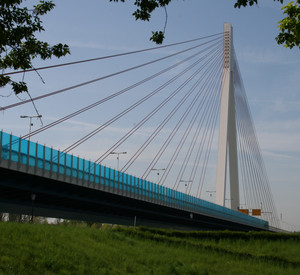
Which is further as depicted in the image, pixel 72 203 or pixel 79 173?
pixel 72 203

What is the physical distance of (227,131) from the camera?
67625 millimetres

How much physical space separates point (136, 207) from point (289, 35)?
4400cm

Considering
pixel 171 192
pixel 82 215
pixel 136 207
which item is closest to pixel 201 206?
pixel 171 192

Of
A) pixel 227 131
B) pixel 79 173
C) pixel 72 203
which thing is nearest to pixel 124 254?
pixel 79 173

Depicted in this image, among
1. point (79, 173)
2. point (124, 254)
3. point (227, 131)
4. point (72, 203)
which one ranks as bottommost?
point (124, 254)

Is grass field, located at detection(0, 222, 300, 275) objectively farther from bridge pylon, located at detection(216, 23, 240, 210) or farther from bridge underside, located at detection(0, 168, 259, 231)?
bridge pylon, located at detection(216, 23, 240, 210)

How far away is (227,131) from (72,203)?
27.9 metres

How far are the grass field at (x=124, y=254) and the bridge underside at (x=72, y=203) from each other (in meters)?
13.1

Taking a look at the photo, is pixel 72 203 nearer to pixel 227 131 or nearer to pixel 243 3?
pixel 227 131

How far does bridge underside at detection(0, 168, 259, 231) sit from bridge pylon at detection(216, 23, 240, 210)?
25.6 feet

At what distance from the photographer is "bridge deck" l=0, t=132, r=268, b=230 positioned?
117 feet

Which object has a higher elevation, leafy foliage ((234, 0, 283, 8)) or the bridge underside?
leafy foliage ((234, 0, 283, 8))

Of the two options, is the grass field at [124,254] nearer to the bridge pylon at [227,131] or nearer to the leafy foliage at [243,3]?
the leafy foliage at [243,3]

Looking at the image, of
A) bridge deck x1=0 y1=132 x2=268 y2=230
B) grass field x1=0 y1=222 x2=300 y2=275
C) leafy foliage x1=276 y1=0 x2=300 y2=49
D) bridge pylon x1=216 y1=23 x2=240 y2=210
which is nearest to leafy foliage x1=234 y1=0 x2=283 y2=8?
leafy foliage x1=276 y1=0 x2=300 y2=49
